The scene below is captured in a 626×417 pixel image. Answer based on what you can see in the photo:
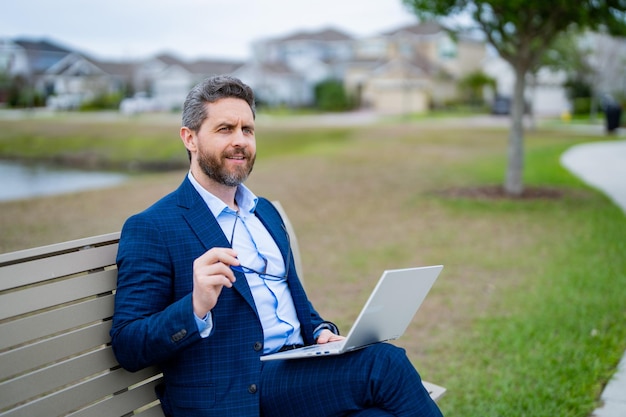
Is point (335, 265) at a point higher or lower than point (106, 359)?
lower

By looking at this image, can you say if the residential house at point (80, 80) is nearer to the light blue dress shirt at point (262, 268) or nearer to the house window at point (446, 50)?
the house window at point (446, 50)

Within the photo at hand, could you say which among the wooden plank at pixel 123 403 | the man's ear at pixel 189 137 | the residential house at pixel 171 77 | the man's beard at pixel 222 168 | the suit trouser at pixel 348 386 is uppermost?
the residential house at pixel 171 77

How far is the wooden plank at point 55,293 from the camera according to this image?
2146 mm

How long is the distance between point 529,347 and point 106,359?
3.24 metres

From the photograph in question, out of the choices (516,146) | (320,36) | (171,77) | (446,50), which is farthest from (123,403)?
(320,36)

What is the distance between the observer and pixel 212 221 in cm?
248

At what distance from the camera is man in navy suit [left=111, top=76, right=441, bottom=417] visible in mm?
2199

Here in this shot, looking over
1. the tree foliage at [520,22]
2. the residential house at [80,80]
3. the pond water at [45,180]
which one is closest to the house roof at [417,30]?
the residential house at [80,80]

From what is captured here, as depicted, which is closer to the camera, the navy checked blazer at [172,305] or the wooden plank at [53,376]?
the wooden plank at [53,376]

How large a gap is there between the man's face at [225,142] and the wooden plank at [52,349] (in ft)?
2.30

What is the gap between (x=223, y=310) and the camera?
2.37 m

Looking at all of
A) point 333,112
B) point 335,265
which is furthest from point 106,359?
point 333,112

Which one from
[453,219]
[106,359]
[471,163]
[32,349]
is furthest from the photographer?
[471,163]

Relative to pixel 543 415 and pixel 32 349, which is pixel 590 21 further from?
pixel 32 349
